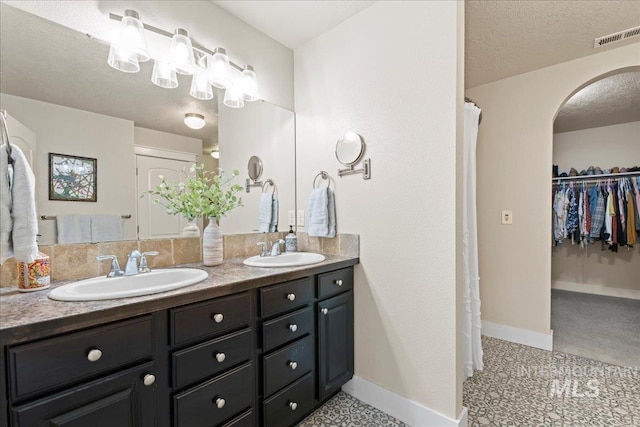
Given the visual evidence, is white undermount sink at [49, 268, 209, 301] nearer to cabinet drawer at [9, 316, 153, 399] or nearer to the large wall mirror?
cabinet drawer at [9, 316, 153, 399]

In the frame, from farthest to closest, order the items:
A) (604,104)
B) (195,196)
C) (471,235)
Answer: (604,104) → (471,235) → (195,196)

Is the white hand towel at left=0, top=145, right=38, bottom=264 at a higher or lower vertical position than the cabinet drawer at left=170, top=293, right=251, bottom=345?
higher

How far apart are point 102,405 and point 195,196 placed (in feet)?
3.36

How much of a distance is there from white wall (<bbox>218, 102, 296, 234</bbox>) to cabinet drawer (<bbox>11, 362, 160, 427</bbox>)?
1013 mm

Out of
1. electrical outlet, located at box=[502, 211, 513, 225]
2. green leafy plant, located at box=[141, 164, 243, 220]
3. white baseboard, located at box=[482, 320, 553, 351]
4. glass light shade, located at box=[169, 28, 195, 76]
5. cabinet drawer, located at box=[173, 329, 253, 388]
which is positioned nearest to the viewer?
cabinet drawer, located at box=[173, 329, 253, 388]

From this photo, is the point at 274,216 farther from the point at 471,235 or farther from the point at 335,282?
the point at 471,235

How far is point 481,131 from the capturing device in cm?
284

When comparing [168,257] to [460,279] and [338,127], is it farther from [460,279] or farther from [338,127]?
[460,279]

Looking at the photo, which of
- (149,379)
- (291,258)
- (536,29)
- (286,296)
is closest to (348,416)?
(286,296)

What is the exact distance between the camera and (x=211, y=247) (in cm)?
159

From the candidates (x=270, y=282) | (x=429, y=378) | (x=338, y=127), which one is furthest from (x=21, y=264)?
(x=429, y=378)

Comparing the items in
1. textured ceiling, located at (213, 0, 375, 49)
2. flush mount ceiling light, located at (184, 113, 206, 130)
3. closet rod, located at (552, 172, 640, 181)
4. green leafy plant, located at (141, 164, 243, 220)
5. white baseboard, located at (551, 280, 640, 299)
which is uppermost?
textured ceiling, located at (213, 0, 375, 49)


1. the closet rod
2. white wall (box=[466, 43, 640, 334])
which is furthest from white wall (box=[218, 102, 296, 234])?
the closet rod

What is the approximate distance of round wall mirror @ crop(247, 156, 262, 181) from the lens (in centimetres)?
207
